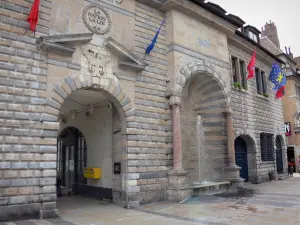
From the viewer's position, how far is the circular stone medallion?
8.42 m

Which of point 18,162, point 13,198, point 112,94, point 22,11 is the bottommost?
point 13,198

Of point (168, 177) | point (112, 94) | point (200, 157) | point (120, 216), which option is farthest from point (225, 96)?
point (120, 216)

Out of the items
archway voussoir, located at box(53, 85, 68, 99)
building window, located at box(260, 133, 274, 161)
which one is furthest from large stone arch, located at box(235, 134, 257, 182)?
archway voussoir, located at box(53, 85, 68, 99)

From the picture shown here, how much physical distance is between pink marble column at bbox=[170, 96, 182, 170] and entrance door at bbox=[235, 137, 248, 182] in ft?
20.4

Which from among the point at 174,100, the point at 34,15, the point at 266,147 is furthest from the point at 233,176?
the point at 34,15

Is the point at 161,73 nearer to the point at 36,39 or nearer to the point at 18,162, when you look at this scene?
the point at 36,39

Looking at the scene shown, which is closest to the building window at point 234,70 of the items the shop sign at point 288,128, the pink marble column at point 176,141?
the pink marble column at point 176,141

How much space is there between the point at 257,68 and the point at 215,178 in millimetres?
8206

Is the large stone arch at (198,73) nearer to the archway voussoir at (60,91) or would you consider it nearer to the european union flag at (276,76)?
the archway voussoir at (60,91)

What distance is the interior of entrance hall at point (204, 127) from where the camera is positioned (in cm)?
1195

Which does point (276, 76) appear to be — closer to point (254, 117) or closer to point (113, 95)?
point (254, 117)

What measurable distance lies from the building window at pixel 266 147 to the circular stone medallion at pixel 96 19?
37.1 feet

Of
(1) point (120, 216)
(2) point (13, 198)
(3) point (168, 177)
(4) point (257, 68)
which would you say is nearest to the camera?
(2) point (13, 198)

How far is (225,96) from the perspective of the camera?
1227 centimetres
